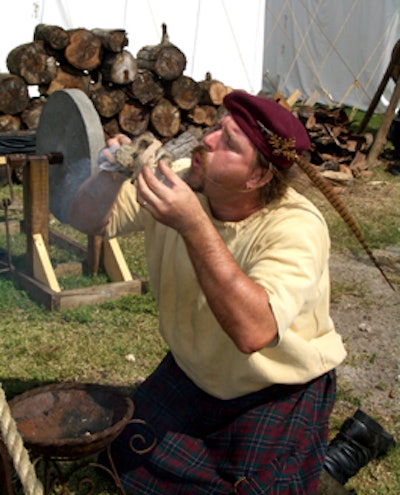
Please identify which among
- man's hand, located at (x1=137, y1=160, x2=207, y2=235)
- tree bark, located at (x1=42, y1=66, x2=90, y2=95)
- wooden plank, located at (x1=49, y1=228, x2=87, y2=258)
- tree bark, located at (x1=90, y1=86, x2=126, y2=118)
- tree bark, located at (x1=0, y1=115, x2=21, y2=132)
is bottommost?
wooden plank, located at (x1=49, y1=228, x2=87, y2=258)

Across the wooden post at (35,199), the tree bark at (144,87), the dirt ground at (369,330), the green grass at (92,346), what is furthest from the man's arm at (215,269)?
the tree bark at (144,87)

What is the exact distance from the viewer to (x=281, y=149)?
199 cm

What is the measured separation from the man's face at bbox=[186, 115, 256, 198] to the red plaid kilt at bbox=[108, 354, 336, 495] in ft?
2.38

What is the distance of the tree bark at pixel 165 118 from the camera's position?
6.84 metres

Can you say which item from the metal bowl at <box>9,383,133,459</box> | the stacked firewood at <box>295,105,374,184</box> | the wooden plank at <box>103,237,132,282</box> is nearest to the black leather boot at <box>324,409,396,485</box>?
the metal bowl at <box>9,383,133,459</box>

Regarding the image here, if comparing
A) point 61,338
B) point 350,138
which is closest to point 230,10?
point 350,138

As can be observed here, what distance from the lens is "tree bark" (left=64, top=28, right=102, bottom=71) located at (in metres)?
6.40

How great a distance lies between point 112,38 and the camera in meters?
6.41

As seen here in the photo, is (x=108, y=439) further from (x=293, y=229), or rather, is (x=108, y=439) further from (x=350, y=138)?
(x=350, y=138)

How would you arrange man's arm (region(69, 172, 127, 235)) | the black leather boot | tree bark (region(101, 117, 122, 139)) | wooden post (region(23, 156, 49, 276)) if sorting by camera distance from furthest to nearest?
tree bark (region(101, 117, 122, 139)) → wooden post (region(23, 156, 49, 276)) → the black leather boot → man's arm (region(69, 172, 127, 235))

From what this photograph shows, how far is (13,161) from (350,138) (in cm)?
552

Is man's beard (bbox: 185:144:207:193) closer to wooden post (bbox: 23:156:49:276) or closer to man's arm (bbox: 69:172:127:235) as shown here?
man's arm (bbox: 69:172:127:235)

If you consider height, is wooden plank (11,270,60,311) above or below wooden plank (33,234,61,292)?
below

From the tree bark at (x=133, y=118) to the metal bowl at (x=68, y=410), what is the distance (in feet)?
15.7
